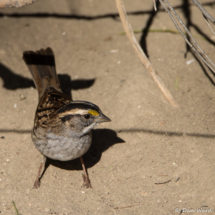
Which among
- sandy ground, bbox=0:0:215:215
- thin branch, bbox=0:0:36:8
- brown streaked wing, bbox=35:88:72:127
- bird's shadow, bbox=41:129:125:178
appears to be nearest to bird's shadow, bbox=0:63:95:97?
sandy ground, bbox=0:0:215:215

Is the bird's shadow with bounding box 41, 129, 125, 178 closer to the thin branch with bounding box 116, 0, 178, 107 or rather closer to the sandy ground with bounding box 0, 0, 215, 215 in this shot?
the sandy ground with bounding box 0, 0, 215, 215

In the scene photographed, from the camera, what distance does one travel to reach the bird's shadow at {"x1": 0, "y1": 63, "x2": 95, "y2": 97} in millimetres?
5711

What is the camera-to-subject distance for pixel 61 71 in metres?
6.01

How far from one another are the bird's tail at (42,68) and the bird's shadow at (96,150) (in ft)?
3.50

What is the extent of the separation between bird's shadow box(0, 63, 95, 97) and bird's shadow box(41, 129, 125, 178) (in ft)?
3.89

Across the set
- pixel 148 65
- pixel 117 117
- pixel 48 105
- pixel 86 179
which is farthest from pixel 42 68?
pixel 86 179

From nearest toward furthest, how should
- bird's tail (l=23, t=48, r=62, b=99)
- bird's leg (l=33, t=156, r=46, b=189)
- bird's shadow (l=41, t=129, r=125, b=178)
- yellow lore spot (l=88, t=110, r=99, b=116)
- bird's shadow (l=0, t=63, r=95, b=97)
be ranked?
yellow lore spot (l=88, t=110, r=99, b=116) → bird's leg (l=33, t=156, r=46, b=189) → bird's shadow (l=41, t=129, r=125, b=178) → bird's tail (l=23, t=48, r=62, b=99) → bird's shadow (l=0, t=63, r=95, b=97)

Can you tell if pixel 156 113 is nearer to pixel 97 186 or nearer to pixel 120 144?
pixel 120 144

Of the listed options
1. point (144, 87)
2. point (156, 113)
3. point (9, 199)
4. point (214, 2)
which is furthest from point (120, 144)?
point (214, 2)

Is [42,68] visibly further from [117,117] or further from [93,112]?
[93,112]

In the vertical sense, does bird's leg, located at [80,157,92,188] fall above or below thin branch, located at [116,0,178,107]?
below

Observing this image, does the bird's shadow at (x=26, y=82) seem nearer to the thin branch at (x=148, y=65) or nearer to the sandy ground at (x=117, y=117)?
the sandy ground at (x=117, y=117)

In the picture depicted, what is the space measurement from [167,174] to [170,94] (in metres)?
1.29

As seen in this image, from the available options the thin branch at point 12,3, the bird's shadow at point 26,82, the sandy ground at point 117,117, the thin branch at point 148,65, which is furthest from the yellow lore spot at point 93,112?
the bird's shadow at point 26,82
